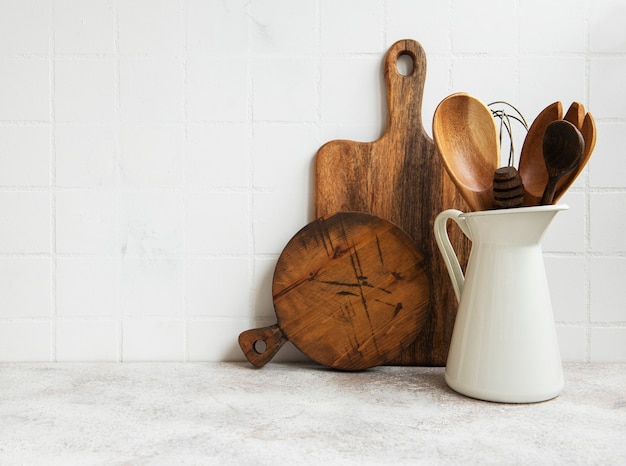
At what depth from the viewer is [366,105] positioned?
2.81 feet

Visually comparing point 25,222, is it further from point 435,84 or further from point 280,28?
point 435,84

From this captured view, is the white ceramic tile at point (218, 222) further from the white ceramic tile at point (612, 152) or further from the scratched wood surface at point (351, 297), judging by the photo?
the white ceramic tile at point (612, 152)

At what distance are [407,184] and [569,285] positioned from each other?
0.32 meters

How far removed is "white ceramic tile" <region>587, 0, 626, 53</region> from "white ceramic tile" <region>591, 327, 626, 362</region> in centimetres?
46

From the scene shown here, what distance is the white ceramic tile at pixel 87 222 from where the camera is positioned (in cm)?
86

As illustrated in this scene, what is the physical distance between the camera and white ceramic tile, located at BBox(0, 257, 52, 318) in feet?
2.82

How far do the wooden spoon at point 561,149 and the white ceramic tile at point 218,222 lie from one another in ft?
1.52

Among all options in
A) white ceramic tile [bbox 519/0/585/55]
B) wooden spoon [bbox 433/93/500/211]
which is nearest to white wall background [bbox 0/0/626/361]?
white ceramic tile [bbox 519/0/585/55]

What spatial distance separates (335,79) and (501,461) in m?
0.61

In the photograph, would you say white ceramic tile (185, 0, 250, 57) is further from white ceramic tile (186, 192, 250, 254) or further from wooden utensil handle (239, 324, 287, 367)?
wooden utensil handle (239, 324, 287, 367)

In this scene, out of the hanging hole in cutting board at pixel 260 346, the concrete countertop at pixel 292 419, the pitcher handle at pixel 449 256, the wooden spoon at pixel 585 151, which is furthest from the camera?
the hanging hole in cutting board at pixel 260 346

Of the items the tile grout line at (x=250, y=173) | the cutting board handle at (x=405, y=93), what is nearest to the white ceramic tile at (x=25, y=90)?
the tile grout line at (x=250, y=173)

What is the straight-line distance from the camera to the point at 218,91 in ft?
2.82

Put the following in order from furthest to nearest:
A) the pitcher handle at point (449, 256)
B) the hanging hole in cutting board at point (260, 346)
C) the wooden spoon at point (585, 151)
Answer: the hanging hole in cutting board at point (260, 346) → the pitcher handle at point (449, 256) → the wooden spoon at point (585, 151)
